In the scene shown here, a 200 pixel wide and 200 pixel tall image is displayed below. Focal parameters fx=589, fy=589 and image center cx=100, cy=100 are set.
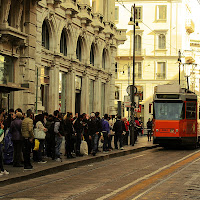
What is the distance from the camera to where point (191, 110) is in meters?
30.9

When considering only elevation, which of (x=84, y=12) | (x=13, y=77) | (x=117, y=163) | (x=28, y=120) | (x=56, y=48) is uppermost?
(x=84, y=12)

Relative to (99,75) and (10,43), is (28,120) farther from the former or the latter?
(99,75)

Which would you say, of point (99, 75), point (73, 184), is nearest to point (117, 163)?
point (73, 184)

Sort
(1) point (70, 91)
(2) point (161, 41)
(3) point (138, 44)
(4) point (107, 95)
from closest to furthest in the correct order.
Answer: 1. (1) point (70, 91)
2. (4) point (107, 95)
3. (2) point (161, 41)
4. (3) point (138, 44)

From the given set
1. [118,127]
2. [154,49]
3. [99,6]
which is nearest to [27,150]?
[118,127]

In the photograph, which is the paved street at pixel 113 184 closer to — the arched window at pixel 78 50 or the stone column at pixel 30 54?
the stone column at pixel 30 54

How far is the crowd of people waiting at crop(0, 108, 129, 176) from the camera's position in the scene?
16.8 m

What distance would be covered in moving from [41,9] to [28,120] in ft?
45.9

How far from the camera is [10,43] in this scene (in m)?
25.9

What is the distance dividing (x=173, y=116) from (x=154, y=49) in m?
44.1

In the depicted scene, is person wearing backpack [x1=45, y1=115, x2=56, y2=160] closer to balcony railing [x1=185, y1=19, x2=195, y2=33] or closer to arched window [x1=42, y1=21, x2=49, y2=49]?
arched window [x1=42, y1=21, x2=49, y2=49]

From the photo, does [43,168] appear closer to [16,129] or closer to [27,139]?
[27,139]

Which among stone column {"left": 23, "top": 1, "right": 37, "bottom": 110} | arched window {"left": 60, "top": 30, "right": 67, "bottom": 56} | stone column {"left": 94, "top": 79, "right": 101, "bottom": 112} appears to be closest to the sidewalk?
stone column {"left": 23, "top": 1, "right": 37, "bottom": 110}

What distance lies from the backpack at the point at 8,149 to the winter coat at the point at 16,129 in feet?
2.95
